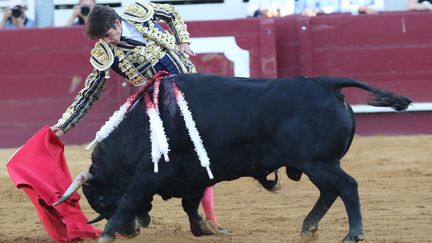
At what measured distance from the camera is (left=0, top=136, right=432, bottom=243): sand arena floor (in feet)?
19.0

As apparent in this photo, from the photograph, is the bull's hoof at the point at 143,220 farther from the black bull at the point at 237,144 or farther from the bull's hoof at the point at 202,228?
the bull's hoof at the point at 202,228

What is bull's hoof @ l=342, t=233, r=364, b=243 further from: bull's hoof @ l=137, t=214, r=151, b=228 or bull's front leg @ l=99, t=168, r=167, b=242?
bull's hoof @ l=137, t=214, r=151, b=228

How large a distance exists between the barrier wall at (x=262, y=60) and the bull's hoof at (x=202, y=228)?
3797 millimetres

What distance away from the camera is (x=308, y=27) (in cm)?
950

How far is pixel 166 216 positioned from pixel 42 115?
3496 millimetres

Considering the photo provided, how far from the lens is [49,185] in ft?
18.6

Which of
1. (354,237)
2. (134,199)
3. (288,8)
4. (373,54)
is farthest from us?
(288,8)

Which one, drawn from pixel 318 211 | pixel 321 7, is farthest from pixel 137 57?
pixel 321 7

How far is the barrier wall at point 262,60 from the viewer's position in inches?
371

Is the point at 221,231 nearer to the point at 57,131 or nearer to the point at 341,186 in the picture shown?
the point at 57,131

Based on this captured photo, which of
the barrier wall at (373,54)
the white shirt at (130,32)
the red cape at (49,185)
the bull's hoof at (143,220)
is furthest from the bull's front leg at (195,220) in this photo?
the barrier wall at (373,54)

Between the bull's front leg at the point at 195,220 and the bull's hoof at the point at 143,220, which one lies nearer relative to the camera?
the bull's hoof at the point at 143,220

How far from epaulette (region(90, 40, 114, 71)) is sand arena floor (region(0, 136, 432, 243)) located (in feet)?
3.29

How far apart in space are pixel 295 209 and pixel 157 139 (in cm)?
174
